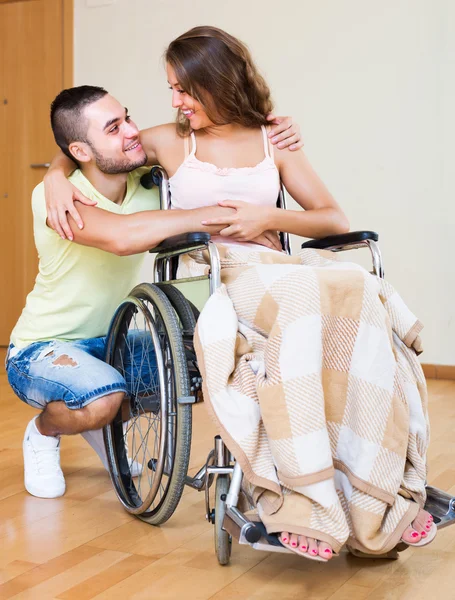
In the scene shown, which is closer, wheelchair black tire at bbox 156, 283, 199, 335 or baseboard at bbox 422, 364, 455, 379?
wheelchair black tire at bbox 156, 283, 199, 335

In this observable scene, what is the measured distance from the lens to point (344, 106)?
396 centimetres

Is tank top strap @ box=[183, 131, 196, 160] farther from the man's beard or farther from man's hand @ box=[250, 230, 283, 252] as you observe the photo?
man's hand @ box=[250, 230, 283, 252]

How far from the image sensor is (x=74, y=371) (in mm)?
1903

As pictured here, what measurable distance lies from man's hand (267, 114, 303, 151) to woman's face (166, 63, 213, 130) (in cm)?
17

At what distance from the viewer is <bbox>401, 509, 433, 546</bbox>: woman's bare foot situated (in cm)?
143

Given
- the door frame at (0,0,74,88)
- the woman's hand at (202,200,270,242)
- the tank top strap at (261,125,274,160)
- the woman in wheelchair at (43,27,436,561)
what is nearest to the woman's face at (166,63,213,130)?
the tank top strap at (261,125,274,160)

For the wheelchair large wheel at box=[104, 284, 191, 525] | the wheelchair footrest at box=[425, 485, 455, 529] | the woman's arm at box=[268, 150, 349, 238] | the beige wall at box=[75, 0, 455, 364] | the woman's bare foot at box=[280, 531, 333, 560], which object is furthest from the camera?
the beige wall at box=[75, 0, 455, 364]

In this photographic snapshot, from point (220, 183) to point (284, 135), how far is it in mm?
218

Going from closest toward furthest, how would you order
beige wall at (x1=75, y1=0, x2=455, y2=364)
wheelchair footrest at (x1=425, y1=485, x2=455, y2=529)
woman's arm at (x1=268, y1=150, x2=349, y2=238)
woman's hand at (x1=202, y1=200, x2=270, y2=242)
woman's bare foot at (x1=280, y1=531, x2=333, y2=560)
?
woman's bare foot at (x1=280, y1=531, x2=333, y2=560), wheelchair footrest at (x1=425, y1=485, x2=455, y2=529), woman's hand at (x1=202, y1=200, x2=270, y2=242), woman's arm at (x1=268, y1=150, x2=349, y2=238), beige wall at (x1=75, y1=0, x2=455, y2=364)

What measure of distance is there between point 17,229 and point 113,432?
3.04 metres

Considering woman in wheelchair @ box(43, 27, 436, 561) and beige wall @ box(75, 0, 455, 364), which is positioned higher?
beige wall @ box(75, 0, 455, 364)

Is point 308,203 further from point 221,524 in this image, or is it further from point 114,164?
point 221,524

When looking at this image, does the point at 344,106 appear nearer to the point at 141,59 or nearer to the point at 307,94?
the point at 307,94

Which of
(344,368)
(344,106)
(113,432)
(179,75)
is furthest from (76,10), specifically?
(344,368)
